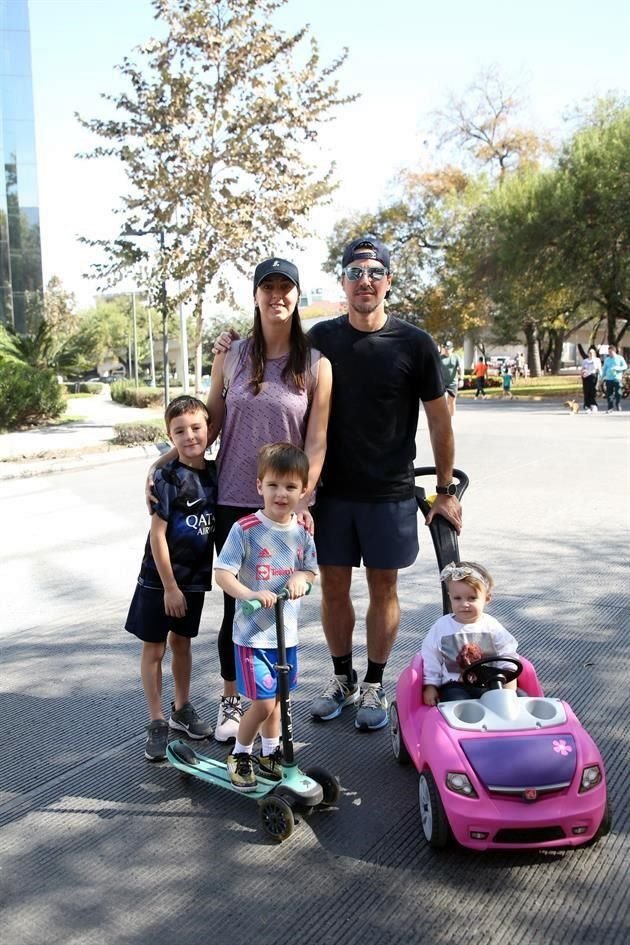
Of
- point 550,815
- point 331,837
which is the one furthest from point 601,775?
point 331,837

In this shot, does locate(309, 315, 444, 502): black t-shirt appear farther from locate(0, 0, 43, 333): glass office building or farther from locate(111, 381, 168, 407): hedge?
locate(0, 0, 43, 333): glass office building

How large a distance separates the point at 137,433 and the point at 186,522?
14439 millimetres

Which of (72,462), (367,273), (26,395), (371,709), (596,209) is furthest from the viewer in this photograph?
(596,209)

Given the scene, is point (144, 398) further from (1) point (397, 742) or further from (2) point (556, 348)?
(2) point (556, 348)

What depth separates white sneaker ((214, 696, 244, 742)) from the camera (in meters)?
3.82

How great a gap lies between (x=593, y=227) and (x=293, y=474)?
30.8 metres

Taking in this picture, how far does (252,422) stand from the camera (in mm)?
3641

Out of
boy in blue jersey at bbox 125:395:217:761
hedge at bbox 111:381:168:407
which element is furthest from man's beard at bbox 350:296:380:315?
hedge at bbox 111:381:168:407

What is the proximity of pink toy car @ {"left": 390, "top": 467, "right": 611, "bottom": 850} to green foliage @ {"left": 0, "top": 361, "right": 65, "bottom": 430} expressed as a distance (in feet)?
65.8

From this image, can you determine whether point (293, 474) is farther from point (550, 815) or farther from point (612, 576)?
point (612, 576)

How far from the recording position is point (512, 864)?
293 cm

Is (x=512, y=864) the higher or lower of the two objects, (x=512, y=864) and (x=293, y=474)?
the lower

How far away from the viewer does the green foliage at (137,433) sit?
58.1 ft

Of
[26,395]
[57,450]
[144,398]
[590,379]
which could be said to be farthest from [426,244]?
[57,450]
